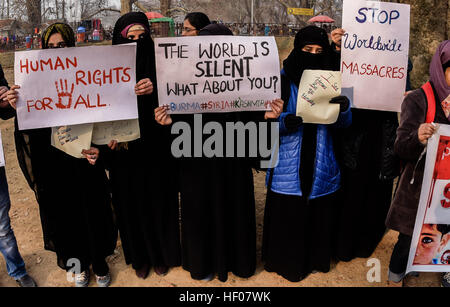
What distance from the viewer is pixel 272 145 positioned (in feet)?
8.98

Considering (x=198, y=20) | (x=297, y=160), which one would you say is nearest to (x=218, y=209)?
(x=297, y=160)

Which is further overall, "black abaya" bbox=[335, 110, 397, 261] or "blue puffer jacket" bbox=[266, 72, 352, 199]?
"black abaya" bbox=[335, 110, 397, 261]

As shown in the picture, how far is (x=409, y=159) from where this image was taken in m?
2.35

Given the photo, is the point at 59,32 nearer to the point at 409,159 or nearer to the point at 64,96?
the point at 64,96

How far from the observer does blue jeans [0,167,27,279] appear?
2686 millimetres

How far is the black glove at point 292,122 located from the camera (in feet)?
8.23

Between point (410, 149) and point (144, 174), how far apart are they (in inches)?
75.3

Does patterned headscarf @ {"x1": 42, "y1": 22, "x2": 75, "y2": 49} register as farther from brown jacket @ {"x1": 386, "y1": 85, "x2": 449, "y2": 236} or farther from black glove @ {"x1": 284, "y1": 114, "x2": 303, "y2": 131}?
brown jacket @ {"x1": 386, "y1": 85, "x2": 449, "y2": 236}

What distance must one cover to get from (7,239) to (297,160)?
93.5 inches

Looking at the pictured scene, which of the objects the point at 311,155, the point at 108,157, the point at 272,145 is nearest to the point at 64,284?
the point at 108,157

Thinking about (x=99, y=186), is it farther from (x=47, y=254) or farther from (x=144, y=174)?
(x=47, y=254)

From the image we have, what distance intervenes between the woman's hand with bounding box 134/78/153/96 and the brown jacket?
1.70 m

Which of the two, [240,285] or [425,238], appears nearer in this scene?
[425,238]

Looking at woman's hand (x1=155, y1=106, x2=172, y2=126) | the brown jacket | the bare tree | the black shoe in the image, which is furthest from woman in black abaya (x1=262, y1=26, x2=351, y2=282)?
the bare tree
